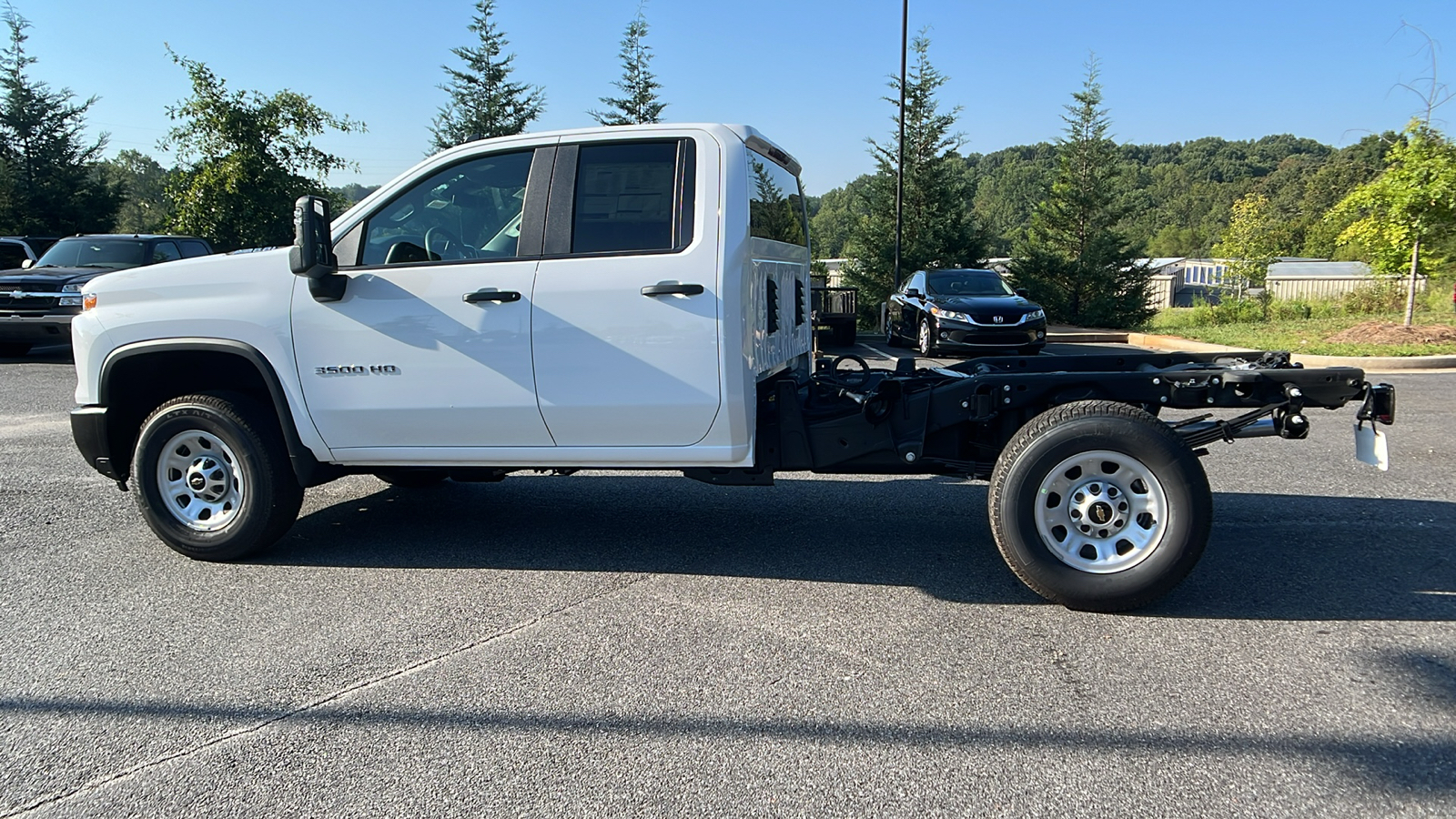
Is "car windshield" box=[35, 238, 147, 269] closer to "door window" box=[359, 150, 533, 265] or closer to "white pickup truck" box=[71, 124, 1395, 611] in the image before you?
"white pickup truck" box=[71, 124, 1395, 611]

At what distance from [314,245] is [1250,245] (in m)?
46.1

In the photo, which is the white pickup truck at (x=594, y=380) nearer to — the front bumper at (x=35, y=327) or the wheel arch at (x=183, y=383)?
the wheel arch at (x=183, y=383)

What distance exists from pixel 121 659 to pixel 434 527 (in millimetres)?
2031

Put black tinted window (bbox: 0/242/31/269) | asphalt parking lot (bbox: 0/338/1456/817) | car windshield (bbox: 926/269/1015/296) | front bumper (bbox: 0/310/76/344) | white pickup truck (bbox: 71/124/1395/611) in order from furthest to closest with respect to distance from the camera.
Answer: black tinted window (bbox: 0/242/31/269) → car windshield (bbox: 926/269/1015/296) → front bumper (bbox: 0/310/76/344) → white pickup truck (bbox: 71/124/1395/611) → asphalt parking lot (bbox: 0/338/1456/817)

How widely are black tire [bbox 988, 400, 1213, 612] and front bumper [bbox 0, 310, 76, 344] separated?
1456cm

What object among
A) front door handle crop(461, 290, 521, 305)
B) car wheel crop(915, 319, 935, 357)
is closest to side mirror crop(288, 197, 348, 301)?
front door handle crop(461, 290, 521, 305)

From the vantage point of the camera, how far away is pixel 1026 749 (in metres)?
3.02

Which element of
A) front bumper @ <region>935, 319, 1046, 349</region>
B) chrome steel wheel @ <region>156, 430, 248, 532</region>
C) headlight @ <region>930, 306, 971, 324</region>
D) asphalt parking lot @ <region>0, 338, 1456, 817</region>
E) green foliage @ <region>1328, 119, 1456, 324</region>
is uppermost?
green foliage @ <region>1328, 119, 1456, 324</region>

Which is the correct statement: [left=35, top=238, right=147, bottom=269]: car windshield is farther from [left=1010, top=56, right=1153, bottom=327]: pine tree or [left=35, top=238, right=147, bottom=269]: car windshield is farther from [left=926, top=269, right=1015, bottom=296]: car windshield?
[left=1010, top=56, right=1153, bottom=327]: pine tree

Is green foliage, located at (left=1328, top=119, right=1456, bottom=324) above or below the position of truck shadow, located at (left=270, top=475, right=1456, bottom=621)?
above

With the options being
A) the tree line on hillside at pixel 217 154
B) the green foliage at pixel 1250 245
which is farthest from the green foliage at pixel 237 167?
the green foliage at pixel 1250 245

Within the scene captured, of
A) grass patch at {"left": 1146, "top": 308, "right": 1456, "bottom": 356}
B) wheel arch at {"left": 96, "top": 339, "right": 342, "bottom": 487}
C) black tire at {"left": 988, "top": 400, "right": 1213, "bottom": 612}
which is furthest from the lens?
grass patch at {"left": 1146, "top": 308, "right": 1456, "bottom": 356}

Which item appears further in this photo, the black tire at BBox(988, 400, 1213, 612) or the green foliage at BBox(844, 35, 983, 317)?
the green foliage at BBox(844, 35, 983, 317)

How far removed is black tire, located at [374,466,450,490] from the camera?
6.13m
